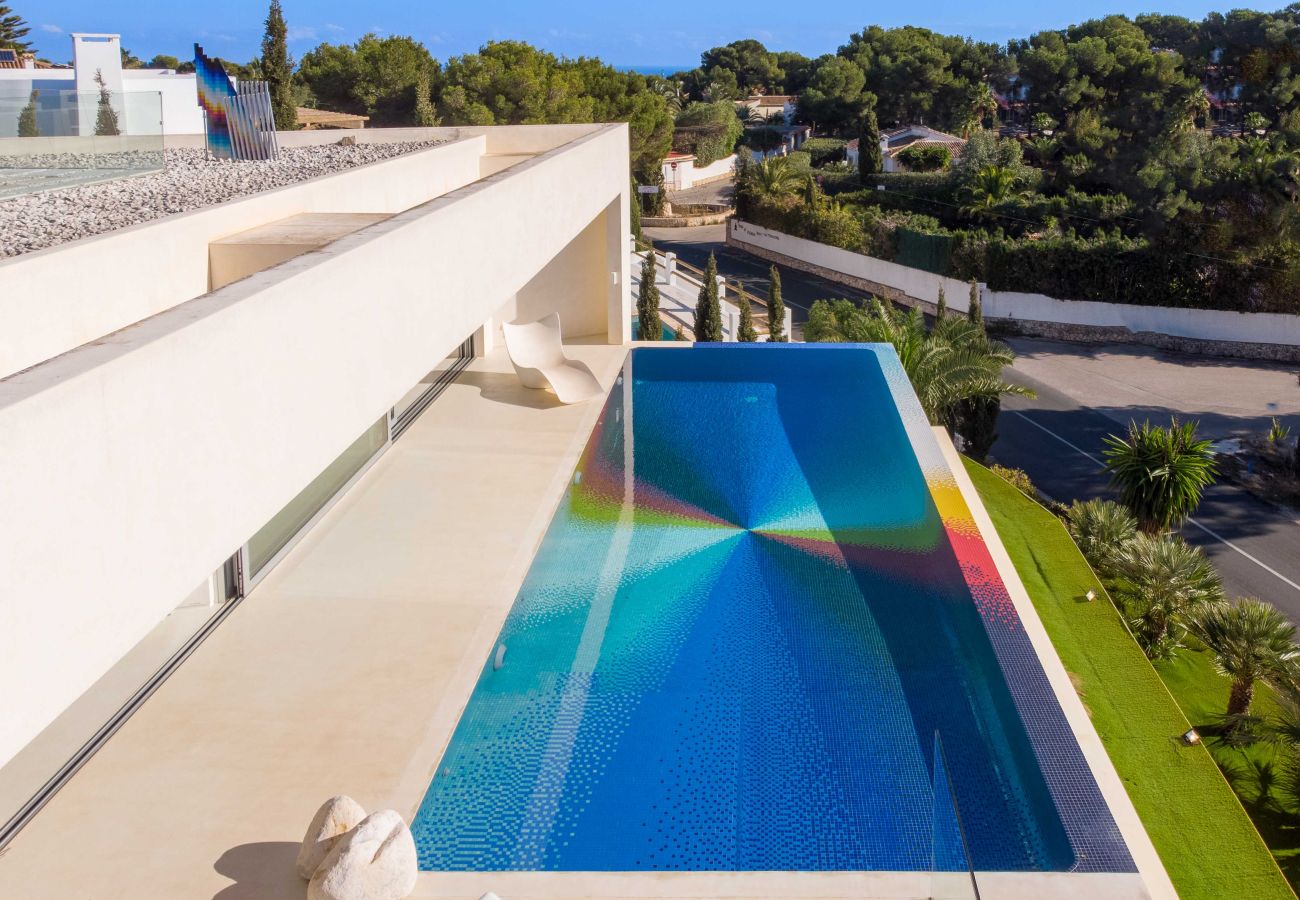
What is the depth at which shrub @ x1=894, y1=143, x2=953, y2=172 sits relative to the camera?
4141cm

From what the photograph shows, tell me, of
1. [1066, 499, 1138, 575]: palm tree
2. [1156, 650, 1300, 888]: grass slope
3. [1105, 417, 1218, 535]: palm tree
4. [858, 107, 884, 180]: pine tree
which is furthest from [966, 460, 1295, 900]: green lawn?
[858, 107, 884, 180]: pine tree

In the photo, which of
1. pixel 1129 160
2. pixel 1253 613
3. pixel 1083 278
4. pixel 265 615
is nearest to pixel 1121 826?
pixel 1253 613

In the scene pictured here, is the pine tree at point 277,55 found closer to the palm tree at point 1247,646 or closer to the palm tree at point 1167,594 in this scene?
the palm tree at point 1167,594

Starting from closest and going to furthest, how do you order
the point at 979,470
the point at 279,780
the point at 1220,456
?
the point at 279,780
the point at 979,470
the point at 1220,456

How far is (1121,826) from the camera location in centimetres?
628

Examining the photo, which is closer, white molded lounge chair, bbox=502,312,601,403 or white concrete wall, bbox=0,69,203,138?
white molded lounge chair, bbox=502,312,601,403

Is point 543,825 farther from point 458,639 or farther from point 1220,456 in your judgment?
point 1220,456

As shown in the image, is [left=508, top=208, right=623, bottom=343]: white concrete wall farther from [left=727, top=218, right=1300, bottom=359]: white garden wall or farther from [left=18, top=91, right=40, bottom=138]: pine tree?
[left=727, top=218, right=1300, bottom=359]: white garden wall

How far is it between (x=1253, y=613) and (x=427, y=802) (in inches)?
297

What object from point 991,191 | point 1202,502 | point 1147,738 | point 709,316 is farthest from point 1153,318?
point 1147,738

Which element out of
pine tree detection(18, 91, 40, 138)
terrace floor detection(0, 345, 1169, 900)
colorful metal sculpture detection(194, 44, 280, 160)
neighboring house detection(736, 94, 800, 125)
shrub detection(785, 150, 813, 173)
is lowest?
terrace floor detection(0, 345, 1169, 900)

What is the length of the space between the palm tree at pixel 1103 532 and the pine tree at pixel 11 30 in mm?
45283

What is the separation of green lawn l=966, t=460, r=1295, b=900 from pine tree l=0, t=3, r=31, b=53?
1804 inches

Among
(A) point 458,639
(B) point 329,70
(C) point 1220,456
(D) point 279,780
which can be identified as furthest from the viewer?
(B) point 329,70
